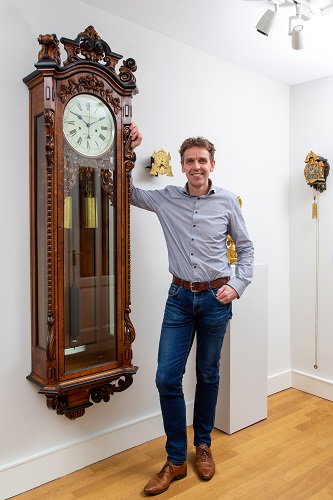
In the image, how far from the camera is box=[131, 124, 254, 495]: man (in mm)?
2088

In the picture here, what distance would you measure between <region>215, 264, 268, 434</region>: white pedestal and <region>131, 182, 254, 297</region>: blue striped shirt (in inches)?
21.0

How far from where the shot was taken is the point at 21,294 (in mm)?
2021

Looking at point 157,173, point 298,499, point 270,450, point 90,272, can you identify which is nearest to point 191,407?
point 270,450

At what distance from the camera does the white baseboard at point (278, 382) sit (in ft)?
10.7

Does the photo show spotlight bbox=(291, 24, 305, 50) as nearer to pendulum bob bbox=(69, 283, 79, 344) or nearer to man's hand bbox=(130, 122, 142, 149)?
man's hand bbox=(130, 122, 142, 149)

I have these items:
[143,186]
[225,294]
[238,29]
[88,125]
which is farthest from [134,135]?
[238,29]

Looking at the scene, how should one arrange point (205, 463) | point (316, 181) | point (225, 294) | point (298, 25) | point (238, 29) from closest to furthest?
point (225, 294) < point (205, 463) < point (298, 25) < point (238, 29) < point (316, 181)

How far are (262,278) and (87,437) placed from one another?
1.42 meters

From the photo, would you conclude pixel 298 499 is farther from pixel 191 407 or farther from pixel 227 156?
pixel 227 156

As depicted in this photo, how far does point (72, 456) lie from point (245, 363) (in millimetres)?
1153

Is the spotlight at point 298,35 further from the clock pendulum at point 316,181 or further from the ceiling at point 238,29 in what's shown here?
the clock pendulum at point 316,181

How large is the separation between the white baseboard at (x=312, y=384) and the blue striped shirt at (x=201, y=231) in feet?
4.99

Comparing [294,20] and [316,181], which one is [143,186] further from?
[316,181]

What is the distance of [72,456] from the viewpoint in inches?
86.5
